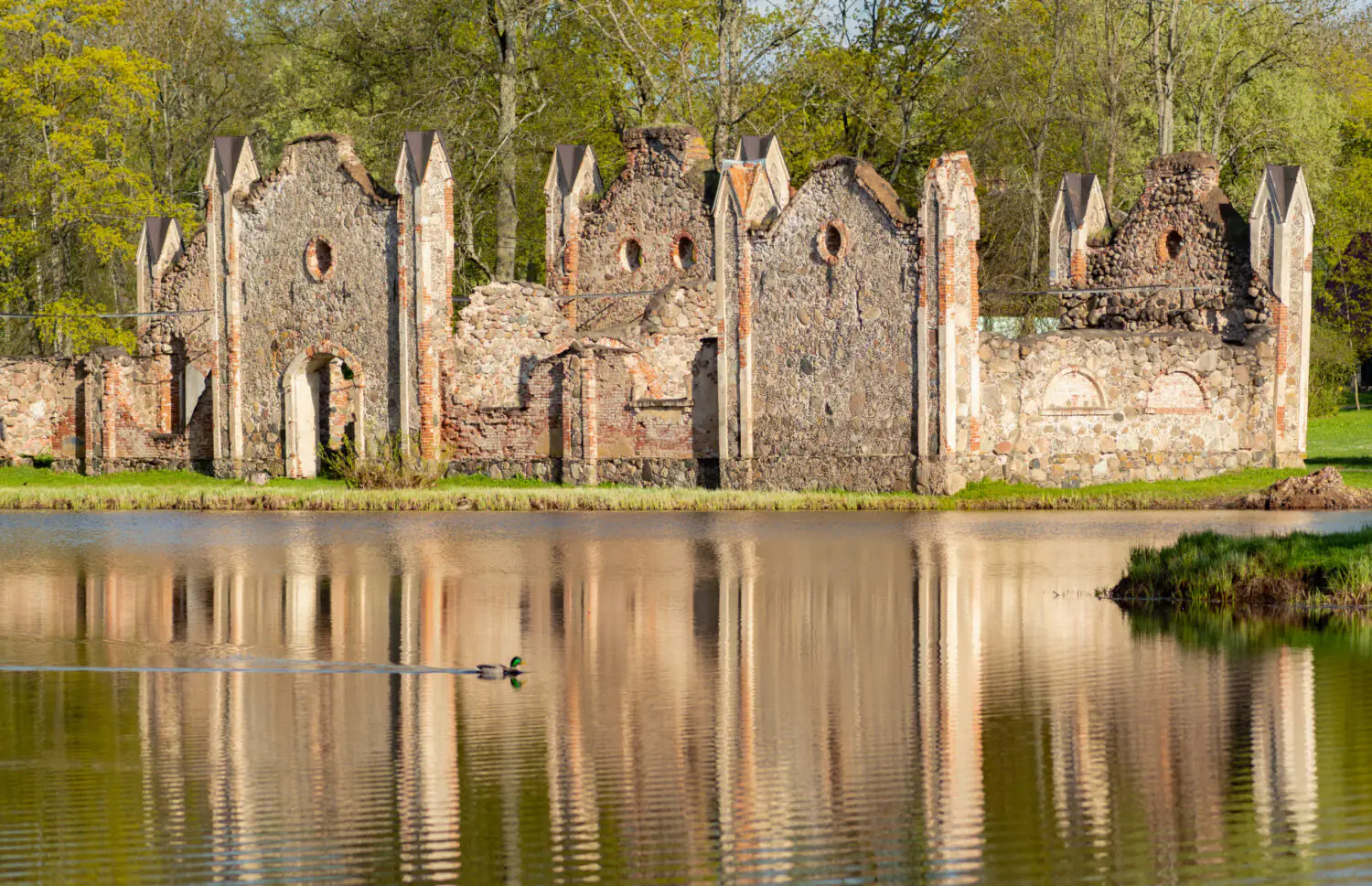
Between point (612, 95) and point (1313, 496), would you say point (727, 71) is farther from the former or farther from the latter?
point (1313, 496)

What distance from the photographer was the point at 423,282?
35906 millimetres

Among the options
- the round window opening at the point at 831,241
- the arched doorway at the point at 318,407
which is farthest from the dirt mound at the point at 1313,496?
the arched doorway at the point at 318,407

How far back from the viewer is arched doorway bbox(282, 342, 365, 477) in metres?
36.9

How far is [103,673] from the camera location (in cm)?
1346

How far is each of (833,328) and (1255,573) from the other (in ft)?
54.9

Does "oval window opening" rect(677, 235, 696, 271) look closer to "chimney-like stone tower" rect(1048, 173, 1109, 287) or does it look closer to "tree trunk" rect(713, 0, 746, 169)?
"tree trunk" rect(713, 0, 746, 169)

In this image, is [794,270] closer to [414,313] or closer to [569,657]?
[414,313]

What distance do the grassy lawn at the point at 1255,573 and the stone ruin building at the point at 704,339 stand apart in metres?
14.2

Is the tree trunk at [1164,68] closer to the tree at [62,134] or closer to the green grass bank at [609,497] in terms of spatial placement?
the green grass bank at [609,497]

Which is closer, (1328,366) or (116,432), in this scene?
(116,432)

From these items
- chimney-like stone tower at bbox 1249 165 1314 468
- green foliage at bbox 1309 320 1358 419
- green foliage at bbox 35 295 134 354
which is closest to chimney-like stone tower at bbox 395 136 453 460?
green foliage at bbox 35 295 134 354

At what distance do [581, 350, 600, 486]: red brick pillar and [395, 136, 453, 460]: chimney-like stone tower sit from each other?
3.14 metres

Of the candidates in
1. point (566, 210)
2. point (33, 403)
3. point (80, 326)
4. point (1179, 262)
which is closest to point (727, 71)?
point (566, 210)

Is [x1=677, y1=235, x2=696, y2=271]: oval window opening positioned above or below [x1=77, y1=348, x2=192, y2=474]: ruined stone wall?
above
